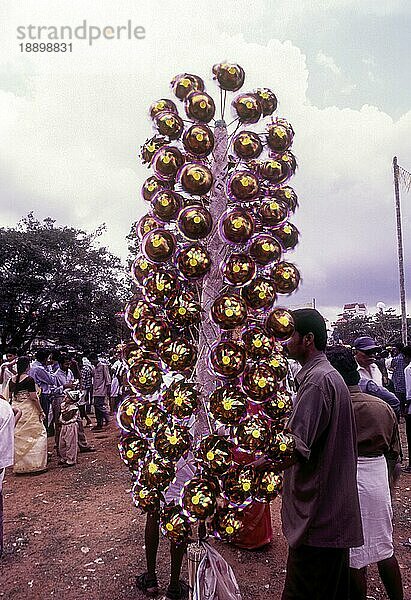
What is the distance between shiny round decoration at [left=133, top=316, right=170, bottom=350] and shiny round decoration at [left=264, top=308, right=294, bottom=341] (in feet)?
1.74

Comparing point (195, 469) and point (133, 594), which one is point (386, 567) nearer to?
point (195, 469)

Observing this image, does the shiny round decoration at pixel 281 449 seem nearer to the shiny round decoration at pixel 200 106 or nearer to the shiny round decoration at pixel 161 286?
the shiny round decoration at pixel 161 286

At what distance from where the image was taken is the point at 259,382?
242 centimetres

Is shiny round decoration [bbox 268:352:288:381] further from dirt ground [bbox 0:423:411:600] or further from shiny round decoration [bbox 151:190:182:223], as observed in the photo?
dirt ground [bbox 0:423:411:600]

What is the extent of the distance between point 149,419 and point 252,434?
54 cm

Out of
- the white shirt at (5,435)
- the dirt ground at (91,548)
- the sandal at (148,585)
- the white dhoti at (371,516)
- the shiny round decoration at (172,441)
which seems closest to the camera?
the shiny round decoration at (172,441)

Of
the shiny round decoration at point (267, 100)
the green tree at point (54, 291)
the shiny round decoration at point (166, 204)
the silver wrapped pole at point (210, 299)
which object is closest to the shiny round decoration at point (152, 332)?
the silver wrapped pole at point (210, 299)

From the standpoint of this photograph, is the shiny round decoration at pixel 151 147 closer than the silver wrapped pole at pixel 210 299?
No

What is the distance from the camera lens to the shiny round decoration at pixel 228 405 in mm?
2369

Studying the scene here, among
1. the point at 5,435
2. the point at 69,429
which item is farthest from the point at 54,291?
the point at 5,435

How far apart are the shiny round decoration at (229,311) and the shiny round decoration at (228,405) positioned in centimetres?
32

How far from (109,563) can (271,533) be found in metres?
1.52

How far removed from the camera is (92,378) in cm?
1298

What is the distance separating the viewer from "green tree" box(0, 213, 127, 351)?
68.0 feet
